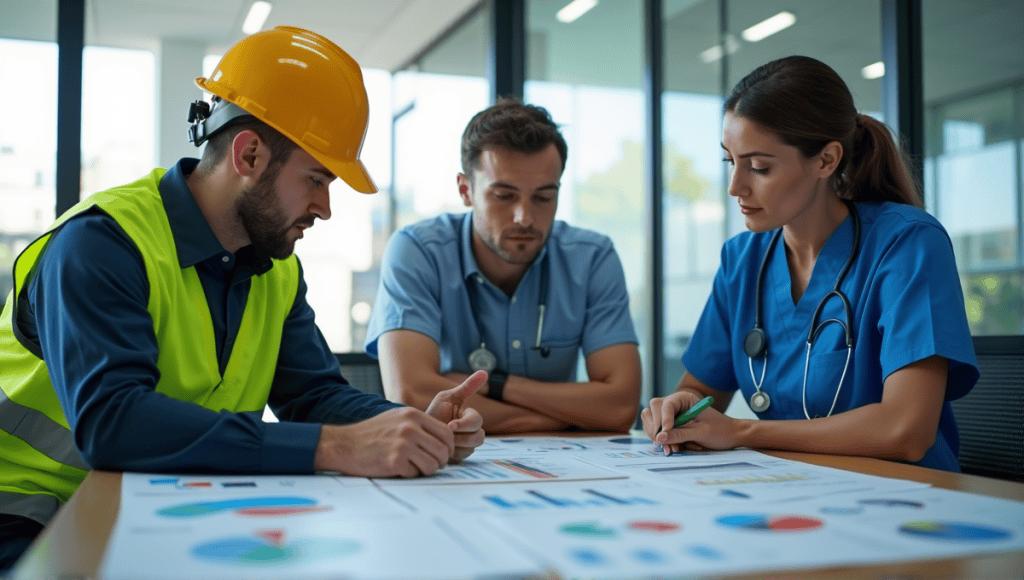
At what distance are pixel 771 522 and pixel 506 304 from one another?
4.24 feet

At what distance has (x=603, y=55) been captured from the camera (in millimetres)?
4328

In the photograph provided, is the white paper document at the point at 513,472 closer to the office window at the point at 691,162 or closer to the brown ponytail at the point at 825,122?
the brown ponytail at the point at 825,122

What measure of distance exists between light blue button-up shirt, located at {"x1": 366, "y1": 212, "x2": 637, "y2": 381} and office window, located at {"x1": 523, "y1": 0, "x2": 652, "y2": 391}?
1.87 meters

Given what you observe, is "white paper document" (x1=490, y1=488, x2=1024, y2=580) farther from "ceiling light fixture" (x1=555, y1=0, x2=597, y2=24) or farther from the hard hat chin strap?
"ceiling light fixture" (x1=555, y1=0, x2=597, y2=24)

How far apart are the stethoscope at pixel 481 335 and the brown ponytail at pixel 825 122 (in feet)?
2.11

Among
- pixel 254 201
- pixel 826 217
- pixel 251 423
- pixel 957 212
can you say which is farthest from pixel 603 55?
pixel 251 423

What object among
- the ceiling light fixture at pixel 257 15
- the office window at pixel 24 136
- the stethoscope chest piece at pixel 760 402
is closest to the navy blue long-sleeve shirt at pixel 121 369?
the stethoscope chest piece at pixel 760 402

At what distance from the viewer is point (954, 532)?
77 centimetres

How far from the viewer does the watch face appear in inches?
77.0

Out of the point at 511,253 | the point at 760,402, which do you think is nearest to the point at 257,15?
the point at 511,253

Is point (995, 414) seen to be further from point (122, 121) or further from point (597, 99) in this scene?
point (122, 121)

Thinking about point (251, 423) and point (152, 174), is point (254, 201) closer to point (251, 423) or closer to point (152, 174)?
point (152, 174)

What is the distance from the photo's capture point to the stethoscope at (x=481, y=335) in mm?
1959

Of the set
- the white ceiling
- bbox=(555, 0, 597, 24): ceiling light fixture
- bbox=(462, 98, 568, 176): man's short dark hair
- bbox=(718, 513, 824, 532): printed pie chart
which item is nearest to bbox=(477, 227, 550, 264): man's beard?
bbox=(462, 98, 568, 176): man's short dark hair
